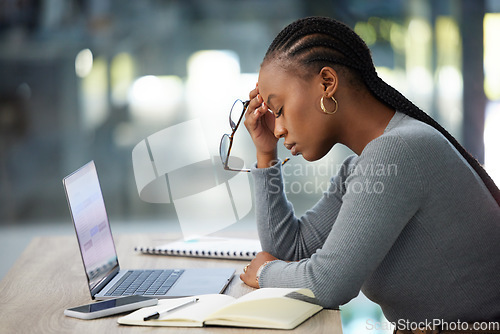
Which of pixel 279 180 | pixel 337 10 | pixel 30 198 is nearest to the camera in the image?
pixel 279 180

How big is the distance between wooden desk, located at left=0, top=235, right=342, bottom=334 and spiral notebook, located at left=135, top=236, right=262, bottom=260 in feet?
0.09

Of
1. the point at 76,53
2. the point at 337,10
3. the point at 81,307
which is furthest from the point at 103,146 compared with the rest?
the point at 81,307

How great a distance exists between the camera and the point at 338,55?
128 cm

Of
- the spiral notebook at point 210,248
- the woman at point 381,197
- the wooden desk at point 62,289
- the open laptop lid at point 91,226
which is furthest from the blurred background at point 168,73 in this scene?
the woman at point 381,197

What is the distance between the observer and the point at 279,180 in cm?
159

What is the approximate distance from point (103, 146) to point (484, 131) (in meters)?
2.42

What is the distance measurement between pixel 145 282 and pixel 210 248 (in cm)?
34

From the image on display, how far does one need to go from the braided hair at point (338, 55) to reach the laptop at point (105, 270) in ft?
1.69

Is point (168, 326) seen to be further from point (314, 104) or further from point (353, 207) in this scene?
point (314, 104)

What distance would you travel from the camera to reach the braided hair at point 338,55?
1278 millimetres

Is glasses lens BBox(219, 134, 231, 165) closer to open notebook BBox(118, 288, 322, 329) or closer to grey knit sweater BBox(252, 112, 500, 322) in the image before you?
grey knit sweater BBox(252, 112, 500, 322)

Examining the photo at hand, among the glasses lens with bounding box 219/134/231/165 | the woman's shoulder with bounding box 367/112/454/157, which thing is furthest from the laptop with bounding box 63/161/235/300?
the woman's shoulder with bounding box 367/112/454/157

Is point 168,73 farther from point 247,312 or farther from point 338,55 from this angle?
point 247,312

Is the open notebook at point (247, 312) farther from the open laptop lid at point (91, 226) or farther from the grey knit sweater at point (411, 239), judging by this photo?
the open laptop lid at point (91, 226)
